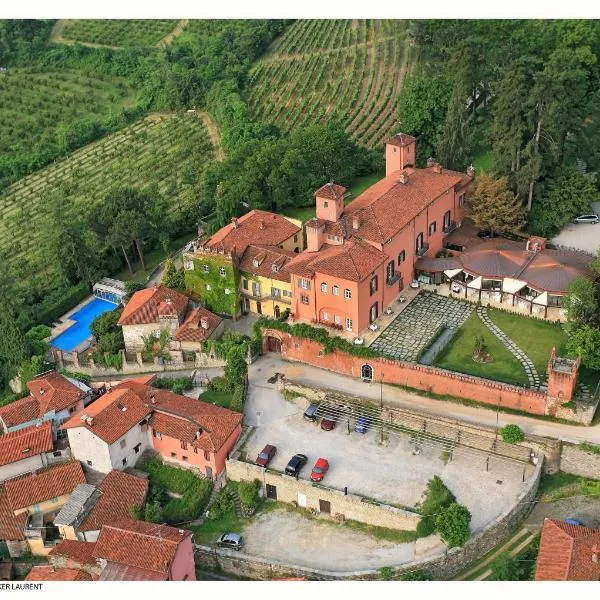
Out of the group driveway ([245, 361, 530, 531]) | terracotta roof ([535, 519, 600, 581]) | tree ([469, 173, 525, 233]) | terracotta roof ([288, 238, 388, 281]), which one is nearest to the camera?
terracotta roof ([535, 519, 600, 581])

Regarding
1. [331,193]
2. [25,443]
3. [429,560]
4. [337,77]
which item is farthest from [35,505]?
[337,77]

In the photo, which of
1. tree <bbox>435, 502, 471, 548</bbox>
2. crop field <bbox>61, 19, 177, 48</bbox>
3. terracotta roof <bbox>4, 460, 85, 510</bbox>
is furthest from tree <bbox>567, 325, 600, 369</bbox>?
crop field <bbox>61, 19, 177, 48</bbox>

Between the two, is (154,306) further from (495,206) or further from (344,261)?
(495,206)

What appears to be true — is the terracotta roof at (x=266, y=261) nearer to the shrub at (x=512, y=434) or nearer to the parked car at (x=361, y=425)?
the parked car at (x=361, y=425)

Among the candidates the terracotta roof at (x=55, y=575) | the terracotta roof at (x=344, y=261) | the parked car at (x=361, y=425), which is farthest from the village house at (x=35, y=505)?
the terracotta roof at (x=344, y=261)

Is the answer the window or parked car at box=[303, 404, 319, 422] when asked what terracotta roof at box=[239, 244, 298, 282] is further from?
parked car at box=[303, 404, 319, 422]

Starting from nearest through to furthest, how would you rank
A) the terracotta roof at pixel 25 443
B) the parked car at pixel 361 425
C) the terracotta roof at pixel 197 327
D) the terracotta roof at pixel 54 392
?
the parked car at pixel 361 425 < the terracotta roof at pixel 25 443 < the terracotta roof at pixel 54 392 < the terracotta roof at pixel 197 327
